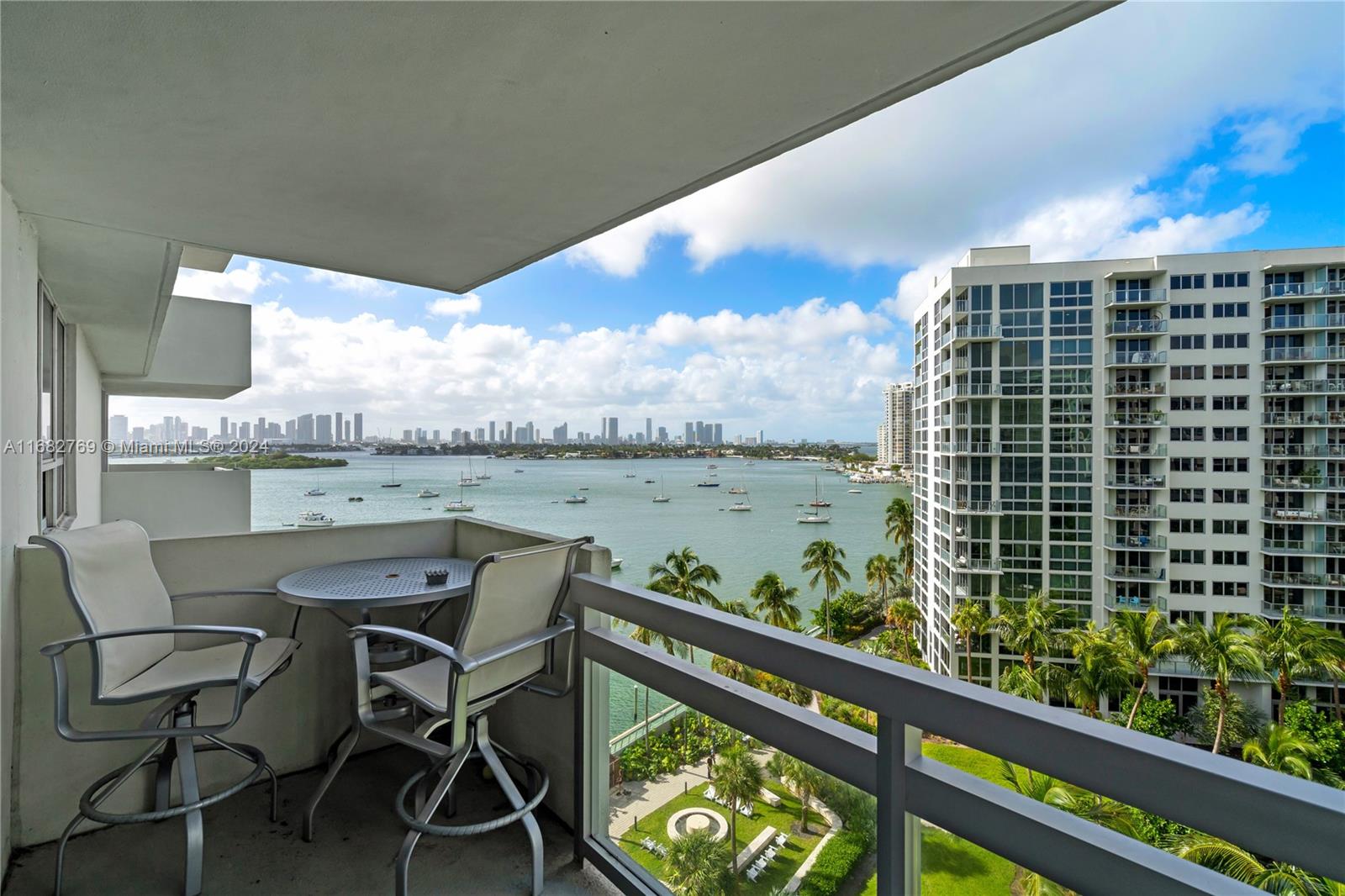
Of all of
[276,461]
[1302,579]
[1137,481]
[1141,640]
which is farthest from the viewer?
[1137,481]

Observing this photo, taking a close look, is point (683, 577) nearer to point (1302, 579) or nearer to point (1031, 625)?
point (1031, 625)

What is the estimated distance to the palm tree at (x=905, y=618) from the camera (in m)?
34.0

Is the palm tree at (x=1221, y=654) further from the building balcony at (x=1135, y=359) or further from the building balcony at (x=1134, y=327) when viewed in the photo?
the building balcony at (x=1134, y=327)

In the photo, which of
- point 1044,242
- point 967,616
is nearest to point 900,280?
point 1044,242

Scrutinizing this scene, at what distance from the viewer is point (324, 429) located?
10219 mm

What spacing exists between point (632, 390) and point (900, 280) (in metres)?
22.1

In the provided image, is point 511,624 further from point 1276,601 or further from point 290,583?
point 1276,601

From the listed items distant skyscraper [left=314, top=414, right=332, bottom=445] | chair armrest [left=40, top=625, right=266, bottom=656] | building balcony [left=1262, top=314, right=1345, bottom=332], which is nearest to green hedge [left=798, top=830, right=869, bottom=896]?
chair armrest [left=40, top=625, right=266, bottom=656]

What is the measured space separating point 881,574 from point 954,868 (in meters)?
36.5

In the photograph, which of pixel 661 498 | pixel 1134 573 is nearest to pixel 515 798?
pixel 1134 573

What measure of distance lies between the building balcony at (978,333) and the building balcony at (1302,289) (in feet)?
33.4

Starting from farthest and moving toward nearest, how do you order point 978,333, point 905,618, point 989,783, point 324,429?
point 905,618 → point 978,333 → point 324,429 → point 989,783

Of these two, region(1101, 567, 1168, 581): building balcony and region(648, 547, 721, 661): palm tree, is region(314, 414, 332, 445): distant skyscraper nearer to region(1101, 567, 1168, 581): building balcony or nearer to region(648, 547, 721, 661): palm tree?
region(648, 547, 721, 661): palm tree

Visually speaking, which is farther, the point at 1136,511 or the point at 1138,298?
the point at 1138,298
